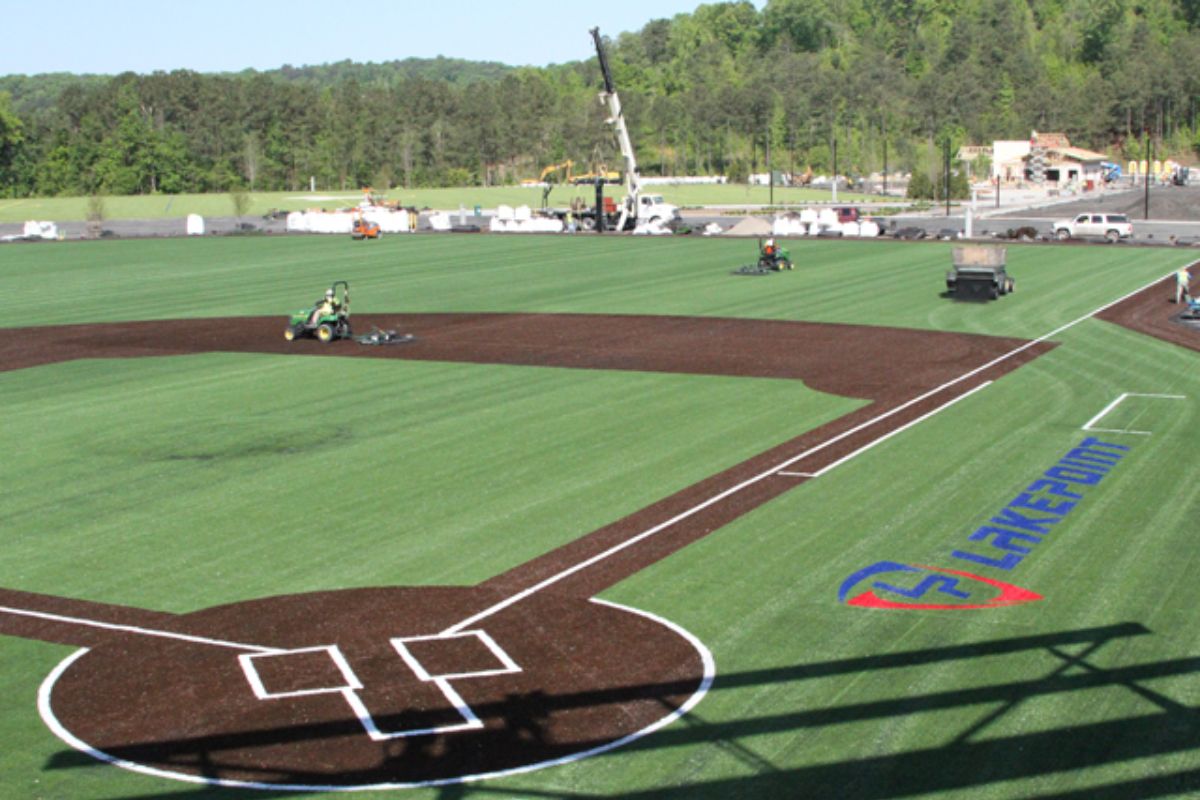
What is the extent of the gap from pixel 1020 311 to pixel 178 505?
3587 centimetres

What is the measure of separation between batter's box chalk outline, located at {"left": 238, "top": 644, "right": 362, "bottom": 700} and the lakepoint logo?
22.8 ft

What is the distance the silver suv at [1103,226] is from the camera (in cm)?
8788

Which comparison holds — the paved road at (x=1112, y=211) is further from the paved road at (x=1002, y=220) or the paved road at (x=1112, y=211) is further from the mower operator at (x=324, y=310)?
the mower operator at (x=324, y=310)

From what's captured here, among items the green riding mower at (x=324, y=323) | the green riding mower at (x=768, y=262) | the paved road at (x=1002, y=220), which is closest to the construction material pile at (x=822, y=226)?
the paved road at (x=1002, y=220)

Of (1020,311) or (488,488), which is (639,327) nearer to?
(1020,311)

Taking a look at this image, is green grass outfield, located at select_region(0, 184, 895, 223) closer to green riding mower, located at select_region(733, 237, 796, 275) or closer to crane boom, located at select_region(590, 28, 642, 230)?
crane boom, located at select_region(590, 28, 642, 230)

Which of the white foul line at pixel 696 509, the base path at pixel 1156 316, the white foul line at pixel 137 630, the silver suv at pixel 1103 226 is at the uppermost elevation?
the silver suv at pixel 1103 226

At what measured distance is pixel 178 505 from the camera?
82.0ft

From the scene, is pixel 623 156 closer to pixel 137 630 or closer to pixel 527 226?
pixel 527 226

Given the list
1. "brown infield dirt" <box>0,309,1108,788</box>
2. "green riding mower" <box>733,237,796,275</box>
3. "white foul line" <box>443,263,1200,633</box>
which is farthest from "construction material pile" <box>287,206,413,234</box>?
"brown infield dirt" <box>0,309,1108,788</box>

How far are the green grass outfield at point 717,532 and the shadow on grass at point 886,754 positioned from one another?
0.16ft

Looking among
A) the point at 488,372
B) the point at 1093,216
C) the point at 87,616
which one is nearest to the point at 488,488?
the point at 87,616

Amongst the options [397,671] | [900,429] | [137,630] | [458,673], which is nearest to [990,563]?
[458,673]

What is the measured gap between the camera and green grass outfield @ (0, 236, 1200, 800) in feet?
46.8
